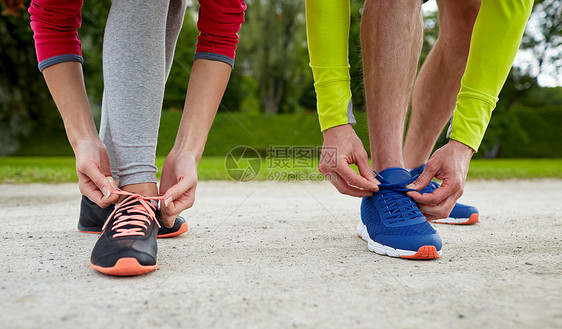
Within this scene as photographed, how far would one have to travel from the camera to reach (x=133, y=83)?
3.84 feet

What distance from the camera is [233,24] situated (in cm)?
137

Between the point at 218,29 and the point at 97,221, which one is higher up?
the point at 218,29

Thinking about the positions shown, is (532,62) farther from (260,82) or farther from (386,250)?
(386,250)

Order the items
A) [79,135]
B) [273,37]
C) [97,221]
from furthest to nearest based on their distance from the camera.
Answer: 1. [273,37]
2. [97,221]
3. [79,135]

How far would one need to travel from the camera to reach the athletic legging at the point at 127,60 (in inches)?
45.9

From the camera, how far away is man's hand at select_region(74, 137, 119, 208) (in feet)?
3.63

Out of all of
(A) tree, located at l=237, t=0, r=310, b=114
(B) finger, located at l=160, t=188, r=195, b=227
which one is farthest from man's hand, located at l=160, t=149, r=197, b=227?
(A) tree, located at l=237, t=0, r=310, b=114

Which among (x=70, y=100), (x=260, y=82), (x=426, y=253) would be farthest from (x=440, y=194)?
(x=260, y=82)

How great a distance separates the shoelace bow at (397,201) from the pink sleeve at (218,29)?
644 mm

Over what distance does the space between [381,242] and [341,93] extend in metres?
0.46

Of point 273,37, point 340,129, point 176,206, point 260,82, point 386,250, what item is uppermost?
point 273,37

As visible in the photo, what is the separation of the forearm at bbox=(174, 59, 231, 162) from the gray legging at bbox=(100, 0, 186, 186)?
11cm

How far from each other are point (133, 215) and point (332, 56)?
0.73 meters

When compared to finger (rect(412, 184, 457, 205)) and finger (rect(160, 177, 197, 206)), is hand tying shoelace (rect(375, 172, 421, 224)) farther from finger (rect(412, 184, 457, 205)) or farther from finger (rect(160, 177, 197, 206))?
finger (rect(160, 177, 197, 206))
